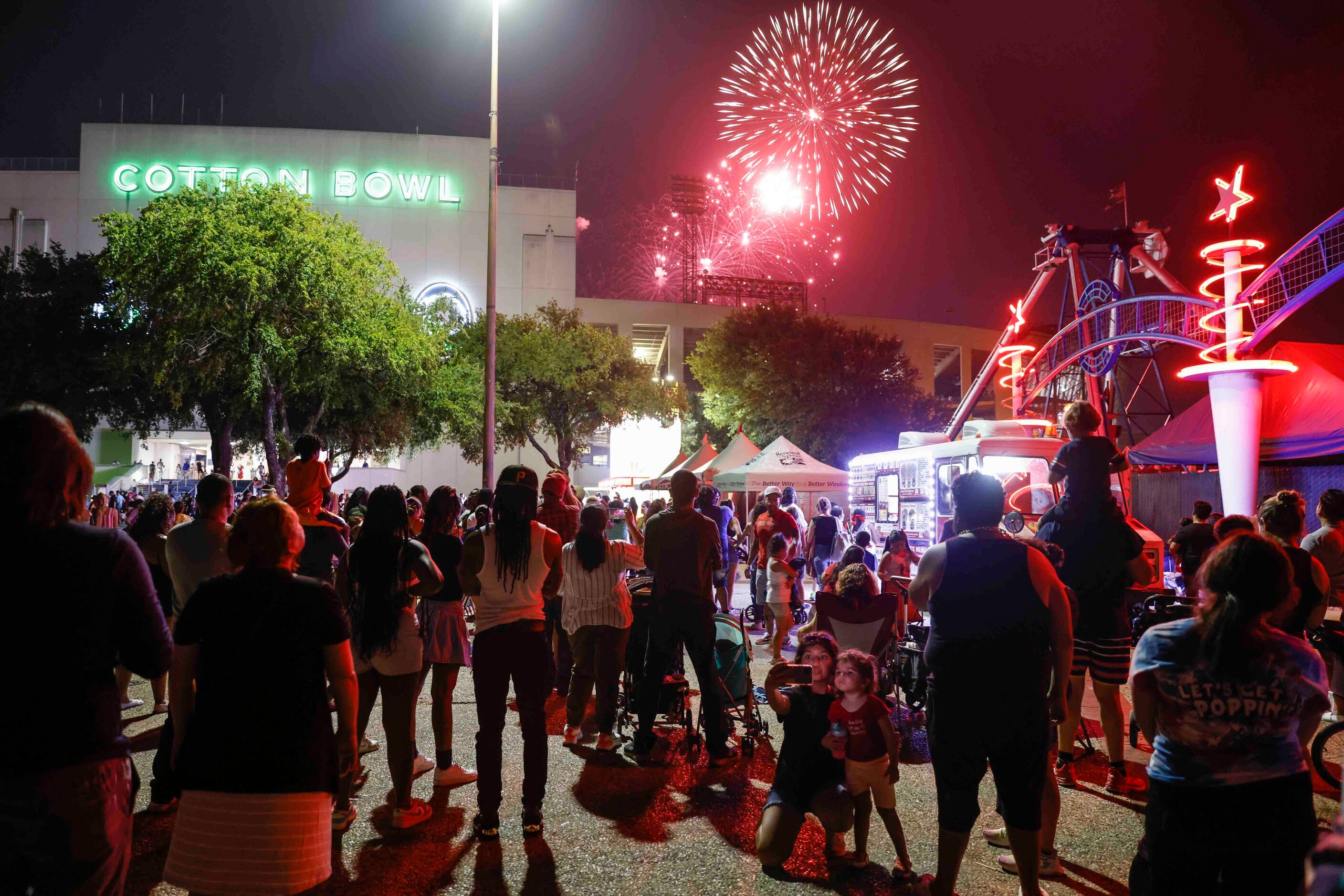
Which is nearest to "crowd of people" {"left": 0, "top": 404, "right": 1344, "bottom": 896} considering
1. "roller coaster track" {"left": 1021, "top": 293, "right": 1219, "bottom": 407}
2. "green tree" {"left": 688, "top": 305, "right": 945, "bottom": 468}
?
"roller coaster track" {"left": 1021, "top": 293, "right": 1219, "bottom": 407}

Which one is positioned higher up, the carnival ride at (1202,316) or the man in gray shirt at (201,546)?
the carnival ride at (1202,316)

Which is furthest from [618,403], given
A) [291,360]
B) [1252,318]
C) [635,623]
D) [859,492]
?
[635,623]

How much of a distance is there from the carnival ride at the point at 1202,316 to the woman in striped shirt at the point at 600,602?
12.3 meters

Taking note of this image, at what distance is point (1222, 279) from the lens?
1558 centimetres

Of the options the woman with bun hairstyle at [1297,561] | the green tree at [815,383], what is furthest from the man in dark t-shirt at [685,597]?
the green tree at [815,383]

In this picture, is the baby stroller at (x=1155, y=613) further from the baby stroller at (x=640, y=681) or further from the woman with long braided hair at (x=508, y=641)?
the woman with long braided hair at (x=508, y=641)

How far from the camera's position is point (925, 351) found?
5688 centimetres

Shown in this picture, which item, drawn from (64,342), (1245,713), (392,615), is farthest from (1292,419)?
(64,342)

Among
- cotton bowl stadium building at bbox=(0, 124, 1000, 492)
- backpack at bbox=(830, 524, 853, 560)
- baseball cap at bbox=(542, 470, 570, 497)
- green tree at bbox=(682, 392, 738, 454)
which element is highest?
cotton bowl stadium building at bbox=(0, 124, 1000, 492)

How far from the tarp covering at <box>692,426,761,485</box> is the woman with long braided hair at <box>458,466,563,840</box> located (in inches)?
763

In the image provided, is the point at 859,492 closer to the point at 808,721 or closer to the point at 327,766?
the point at 808,721

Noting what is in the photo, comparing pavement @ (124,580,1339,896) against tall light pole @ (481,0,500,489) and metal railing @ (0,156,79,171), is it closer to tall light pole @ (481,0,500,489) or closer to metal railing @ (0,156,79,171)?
tall light pole @ (481,0,500,489)

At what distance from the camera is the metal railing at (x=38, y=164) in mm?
49781

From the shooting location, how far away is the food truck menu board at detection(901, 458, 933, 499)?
55.2ft
